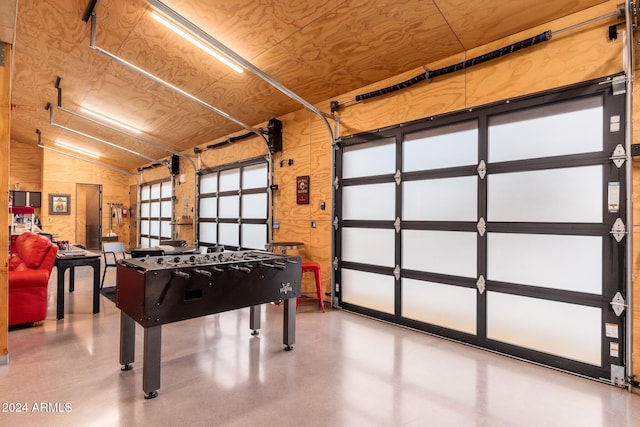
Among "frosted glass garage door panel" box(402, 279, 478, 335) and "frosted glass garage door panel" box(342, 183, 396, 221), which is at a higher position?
"frosted glass garage door panel" box(342, 183, 396, 221)

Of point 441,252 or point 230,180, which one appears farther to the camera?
point 230,180

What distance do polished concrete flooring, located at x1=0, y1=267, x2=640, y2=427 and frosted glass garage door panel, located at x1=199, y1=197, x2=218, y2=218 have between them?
4.12 meters

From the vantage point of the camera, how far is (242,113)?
5934 mm

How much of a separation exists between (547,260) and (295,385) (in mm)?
2523

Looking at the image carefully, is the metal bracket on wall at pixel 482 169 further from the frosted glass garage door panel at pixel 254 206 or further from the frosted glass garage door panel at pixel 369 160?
the frosted glass garage door panel at pixel 254 206

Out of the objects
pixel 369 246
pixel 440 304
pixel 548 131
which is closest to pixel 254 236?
pixel 369 246

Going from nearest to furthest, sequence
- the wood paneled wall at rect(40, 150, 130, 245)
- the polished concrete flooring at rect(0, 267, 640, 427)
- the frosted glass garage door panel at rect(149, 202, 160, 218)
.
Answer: the polished concrete flooring at rect(0, 267, 640, 427), the frosted glass garage door panel at rect(149, 202, 160, 218), the wood paneled wall at rect(40, 150, 130, 245)

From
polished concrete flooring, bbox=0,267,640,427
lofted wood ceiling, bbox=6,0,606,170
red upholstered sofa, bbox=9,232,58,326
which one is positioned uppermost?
lofted wood ceiling, bbox=6,0,606,170

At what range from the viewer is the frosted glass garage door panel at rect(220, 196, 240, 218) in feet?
23.1

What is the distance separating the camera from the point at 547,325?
3.08 m

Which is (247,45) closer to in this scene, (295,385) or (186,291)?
(186,291)

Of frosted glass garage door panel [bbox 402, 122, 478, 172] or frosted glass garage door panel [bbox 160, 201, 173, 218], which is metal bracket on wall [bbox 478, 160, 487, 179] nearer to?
frosted glass garage door panel [bbox 402, 122, 478, 172]

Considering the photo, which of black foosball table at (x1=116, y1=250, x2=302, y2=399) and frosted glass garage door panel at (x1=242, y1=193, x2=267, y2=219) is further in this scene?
frosted glass garage door panel at (x1=242, y1=193, x2=267, y2=219)

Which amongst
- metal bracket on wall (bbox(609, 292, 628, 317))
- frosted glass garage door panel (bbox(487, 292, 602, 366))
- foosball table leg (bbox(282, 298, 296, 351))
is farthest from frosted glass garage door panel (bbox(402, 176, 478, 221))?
foosball table leg (bbox(282, 298, 296, 351))
